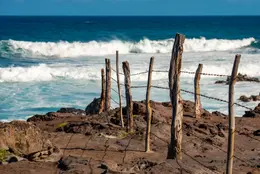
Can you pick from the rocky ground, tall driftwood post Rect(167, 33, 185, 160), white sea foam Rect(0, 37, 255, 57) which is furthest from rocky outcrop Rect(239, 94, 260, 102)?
white sea foam Rect(0, 37, 255, 57)

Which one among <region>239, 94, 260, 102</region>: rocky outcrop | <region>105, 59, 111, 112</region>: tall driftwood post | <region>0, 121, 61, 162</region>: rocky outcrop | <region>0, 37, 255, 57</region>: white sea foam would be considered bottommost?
<region>239, 94, 260, 102</region>: rocky outcrop

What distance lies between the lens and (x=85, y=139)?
10281mm

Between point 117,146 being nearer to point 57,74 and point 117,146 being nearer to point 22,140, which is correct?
point 22,140

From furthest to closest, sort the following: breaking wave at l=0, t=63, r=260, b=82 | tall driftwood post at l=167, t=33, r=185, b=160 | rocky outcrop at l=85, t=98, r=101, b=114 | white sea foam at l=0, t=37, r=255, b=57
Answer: white sea foam at l=0, t=37, r=255, b=57
breaking wave at l=0, t=63, r=260, b=82
rocky outcrop at l=85, t=98, r=101, b=114
tall driftwood post at l=167, t=33, r=185, b=160

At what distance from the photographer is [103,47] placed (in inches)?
1810

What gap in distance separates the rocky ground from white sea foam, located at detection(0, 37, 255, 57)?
2756cm

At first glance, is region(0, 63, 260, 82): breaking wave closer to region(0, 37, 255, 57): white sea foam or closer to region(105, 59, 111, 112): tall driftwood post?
region(0, 37, 255, 57): white sea foam

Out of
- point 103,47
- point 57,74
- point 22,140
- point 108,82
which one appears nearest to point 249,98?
point 108,82

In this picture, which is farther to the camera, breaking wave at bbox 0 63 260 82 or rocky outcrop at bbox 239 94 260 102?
breaking wave at bbox 0 63 260 82

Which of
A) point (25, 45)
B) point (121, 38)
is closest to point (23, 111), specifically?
point (25, 45)

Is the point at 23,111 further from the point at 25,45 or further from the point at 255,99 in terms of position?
the point at 25,45

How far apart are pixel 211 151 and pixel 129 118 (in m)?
1.97

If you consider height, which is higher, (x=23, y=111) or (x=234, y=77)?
(x=234, y=77)

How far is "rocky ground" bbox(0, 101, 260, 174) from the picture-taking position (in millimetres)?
7773
